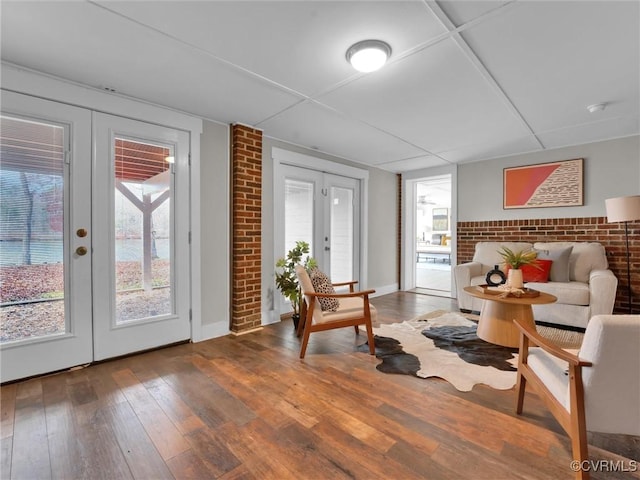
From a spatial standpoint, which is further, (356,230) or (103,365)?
(356,230)

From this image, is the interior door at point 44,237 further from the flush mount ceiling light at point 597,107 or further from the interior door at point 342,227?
the flush mount ceiling light at point 597,107

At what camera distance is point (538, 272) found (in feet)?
12.2

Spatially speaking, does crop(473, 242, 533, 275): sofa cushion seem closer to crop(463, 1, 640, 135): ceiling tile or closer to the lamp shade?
→ the lamp shade

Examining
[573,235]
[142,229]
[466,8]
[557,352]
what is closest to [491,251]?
[573,235]

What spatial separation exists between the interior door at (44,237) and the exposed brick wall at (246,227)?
1292 mm

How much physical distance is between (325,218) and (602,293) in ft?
10.9

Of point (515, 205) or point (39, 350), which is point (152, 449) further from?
point (515, 205)

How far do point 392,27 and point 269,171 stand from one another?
228cm

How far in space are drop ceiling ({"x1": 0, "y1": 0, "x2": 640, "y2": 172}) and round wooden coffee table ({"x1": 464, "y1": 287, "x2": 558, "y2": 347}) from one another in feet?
5.97

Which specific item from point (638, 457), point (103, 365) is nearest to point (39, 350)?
point (103, 365)

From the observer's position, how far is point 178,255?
9.88 ft

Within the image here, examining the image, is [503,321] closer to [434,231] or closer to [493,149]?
[493,149]

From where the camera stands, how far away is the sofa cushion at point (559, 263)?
147 inches

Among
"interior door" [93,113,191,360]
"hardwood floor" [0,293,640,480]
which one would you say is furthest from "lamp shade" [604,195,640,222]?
"interior door" [93,113,191,360]
